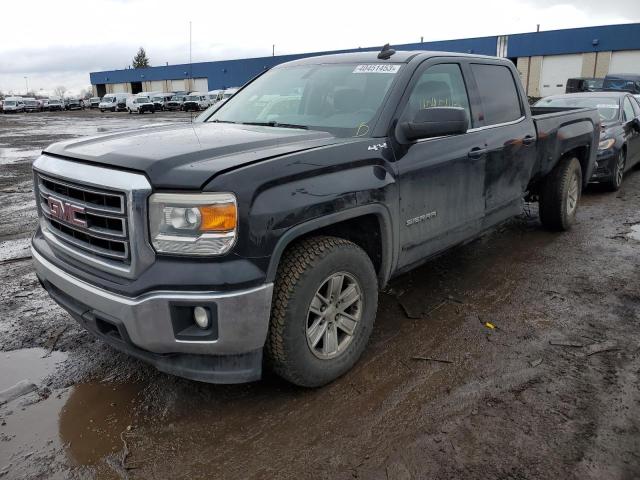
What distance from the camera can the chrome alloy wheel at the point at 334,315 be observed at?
9.90ft

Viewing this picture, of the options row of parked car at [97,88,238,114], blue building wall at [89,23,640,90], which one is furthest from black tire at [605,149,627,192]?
row of parked car at [97,88,238,114]

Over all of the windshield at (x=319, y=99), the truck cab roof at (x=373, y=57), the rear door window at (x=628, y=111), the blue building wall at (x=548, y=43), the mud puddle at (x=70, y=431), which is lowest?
the mud puddle at (x=70, y=431)

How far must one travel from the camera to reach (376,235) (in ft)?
11.1

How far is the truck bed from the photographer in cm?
538

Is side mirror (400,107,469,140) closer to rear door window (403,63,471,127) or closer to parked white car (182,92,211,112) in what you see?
rear door window (403,63,471,127)

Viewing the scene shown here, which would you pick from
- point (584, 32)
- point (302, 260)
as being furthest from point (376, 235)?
point (584, 32)

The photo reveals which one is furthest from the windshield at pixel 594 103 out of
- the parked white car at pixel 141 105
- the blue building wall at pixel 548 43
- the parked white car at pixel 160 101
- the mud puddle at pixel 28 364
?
the parked white car at pixel 160 101

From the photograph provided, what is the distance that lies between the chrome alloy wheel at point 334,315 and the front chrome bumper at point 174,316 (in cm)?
→ 39

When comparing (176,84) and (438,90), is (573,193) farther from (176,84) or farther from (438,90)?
(176,84)

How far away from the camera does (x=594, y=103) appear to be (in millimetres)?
9359

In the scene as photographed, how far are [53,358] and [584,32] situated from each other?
44.8 m

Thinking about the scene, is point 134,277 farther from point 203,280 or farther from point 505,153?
point 505,153

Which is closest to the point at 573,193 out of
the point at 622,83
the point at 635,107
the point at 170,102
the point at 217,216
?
the point at 635,107

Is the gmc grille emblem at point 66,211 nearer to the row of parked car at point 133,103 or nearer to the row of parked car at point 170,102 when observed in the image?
the row of parked car at point 133,103
